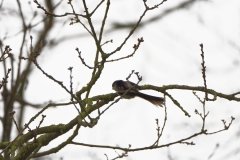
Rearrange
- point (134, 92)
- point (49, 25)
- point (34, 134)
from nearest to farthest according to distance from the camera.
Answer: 1. point (34, 134)
2. point (134, 92)
3. point (49, 25)

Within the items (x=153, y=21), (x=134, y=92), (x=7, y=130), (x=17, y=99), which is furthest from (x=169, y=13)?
(x=134, y=92)

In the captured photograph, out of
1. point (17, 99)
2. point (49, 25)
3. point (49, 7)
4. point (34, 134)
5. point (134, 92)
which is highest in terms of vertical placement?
point (49, 7)

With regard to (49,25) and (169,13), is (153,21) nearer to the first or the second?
(169,13)

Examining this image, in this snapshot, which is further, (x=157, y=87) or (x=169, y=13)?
(x=169, y=13)

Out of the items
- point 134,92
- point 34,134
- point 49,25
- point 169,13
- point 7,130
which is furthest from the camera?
point 169,13

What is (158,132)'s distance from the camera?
3.88m

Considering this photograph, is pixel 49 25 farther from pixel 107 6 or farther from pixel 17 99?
pixel 107 6

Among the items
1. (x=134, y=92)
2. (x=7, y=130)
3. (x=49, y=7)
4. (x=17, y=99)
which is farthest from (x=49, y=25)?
(x=134, y=92)

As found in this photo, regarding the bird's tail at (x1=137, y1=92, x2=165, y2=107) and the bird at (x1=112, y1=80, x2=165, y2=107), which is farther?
the bird's tail at (x1=137, y1=92, x2=165, y2=107)

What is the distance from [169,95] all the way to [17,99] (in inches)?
155

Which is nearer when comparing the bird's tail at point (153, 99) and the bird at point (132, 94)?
the bird at point (132, 94)

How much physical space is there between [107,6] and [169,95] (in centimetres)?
94

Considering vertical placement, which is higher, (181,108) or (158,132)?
(181,108)

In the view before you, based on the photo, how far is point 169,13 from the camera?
385 inches
